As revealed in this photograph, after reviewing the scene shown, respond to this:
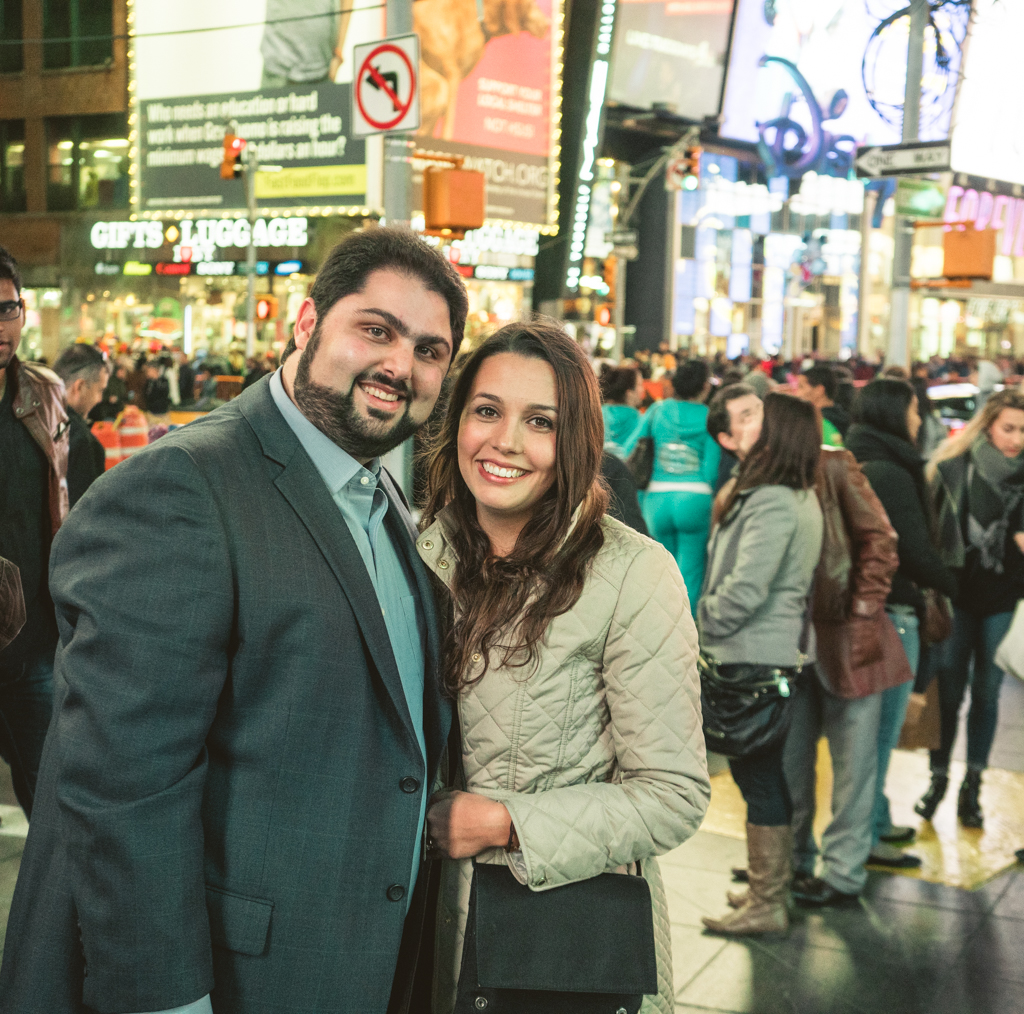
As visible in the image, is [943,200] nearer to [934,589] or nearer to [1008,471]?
[1008,471]

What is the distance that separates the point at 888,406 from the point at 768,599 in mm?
1541

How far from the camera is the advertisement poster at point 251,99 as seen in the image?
2950 cm

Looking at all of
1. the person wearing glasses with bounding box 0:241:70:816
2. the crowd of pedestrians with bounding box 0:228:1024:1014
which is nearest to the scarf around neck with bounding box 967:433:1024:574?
the crowd of pedestrians with bounding box 0:228:1024:1014

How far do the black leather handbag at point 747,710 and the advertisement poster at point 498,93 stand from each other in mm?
28021

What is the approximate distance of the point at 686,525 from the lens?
723cm

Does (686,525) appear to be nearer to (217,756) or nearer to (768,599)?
(768,599)

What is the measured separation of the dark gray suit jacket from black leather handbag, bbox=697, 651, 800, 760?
266cm

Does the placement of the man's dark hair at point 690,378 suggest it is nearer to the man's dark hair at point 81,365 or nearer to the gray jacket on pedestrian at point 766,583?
the gray jacket on pedestrian at point 766,583

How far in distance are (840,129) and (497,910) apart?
5336 cm

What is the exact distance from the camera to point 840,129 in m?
50.3

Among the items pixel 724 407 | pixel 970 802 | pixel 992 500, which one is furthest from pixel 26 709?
pixel 992 500

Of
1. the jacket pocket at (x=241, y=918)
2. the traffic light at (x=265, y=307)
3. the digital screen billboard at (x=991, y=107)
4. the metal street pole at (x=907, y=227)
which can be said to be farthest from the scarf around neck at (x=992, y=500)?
the traffic light at (x=265, y=307)

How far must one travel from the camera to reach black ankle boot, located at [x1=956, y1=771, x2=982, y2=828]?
587 cm

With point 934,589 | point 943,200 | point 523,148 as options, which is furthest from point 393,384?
point 523,148
